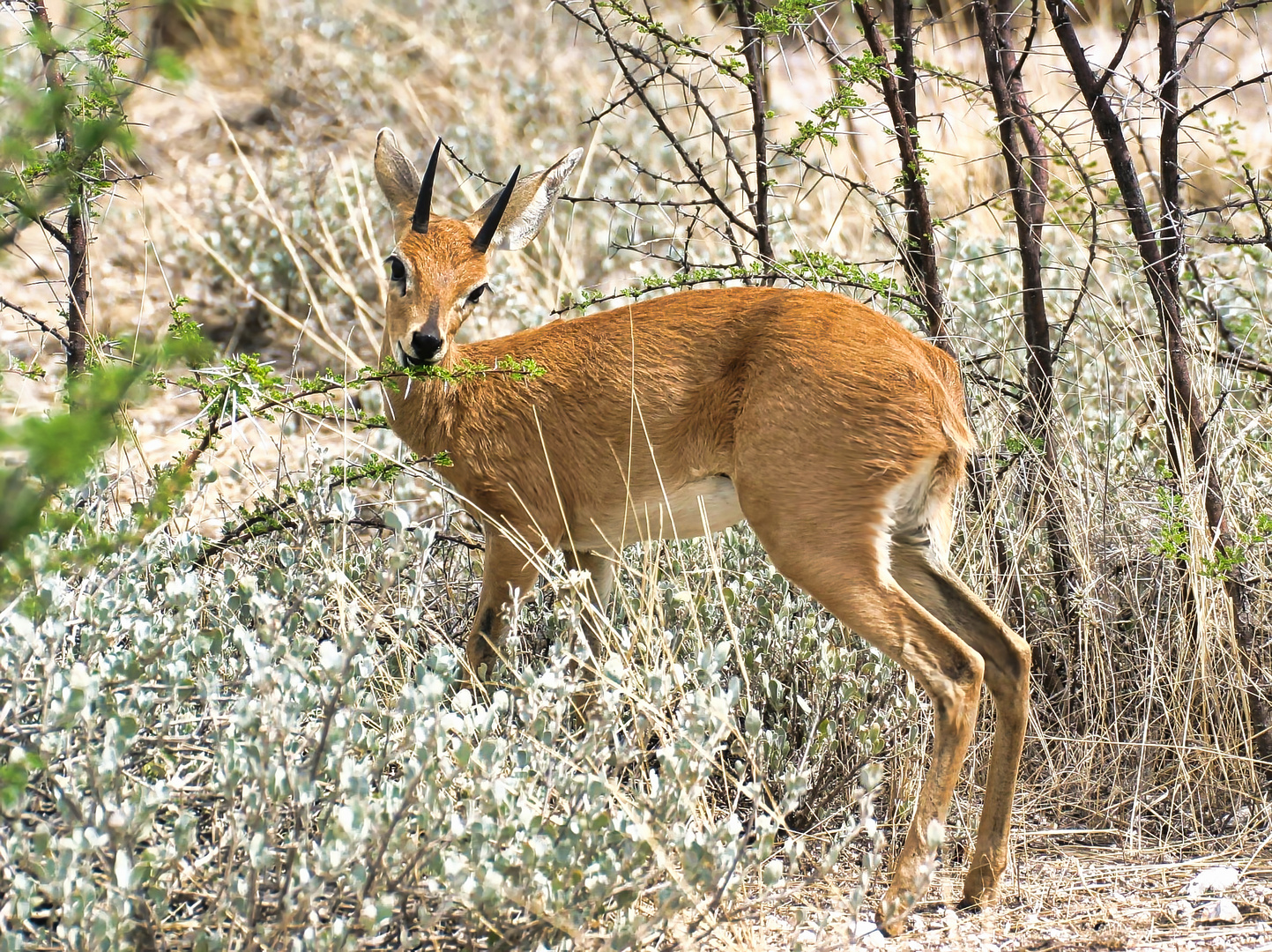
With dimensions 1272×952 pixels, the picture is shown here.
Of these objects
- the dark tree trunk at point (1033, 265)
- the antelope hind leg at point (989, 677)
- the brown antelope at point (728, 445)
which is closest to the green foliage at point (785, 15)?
the dark tree trunk at point (1033, 265)

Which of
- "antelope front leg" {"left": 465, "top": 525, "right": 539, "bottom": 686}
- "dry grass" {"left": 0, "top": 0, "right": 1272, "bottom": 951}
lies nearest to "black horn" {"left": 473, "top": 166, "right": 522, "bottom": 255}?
"dry grass" {"left": 0, "top": 0, "right": 1272, "bottom": 951}

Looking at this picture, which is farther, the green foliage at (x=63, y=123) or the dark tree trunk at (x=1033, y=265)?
the dark tree trunk at (x=1033, y=265)

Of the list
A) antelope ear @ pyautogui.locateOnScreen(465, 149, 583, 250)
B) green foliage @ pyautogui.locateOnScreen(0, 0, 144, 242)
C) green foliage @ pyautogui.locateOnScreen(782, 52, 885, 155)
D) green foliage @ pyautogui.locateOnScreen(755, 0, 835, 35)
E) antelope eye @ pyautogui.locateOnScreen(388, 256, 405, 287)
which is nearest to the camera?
green foliage @ pyautogui.locateOnScreen(0, 0, 144, 242)

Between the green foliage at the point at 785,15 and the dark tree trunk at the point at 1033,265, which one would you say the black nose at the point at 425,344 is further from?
the dark tree trunk at the point at 1033,265

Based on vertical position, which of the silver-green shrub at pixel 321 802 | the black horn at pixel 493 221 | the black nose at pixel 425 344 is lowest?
the silver-green shrub at pixel 321 802

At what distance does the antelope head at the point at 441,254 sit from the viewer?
4602 millimetres

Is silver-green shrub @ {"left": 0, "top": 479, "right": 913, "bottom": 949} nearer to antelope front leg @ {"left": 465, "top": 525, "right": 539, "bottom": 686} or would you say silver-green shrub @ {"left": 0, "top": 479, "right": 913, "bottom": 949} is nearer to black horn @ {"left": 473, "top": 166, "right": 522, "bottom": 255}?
antelope front leg @ {"left": 465, "top": 525, "right": 539, "bottom": 686}

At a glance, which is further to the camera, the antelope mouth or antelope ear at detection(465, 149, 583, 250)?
antelope ear at detection(465, 149, 583, 250)

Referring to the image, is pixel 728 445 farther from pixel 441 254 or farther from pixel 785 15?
pixel 785 15

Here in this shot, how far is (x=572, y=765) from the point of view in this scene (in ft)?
9.86

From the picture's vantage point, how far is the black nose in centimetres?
440

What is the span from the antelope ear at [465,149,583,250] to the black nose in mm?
910

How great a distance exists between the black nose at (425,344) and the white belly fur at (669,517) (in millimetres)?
833

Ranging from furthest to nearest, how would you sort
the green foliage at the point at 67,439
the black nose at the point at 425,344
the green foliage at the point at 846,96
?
1. the green foliage at the point at 846,96
2. the black nose at the point at 425,344
3. the green foliage at the point at 67,439
